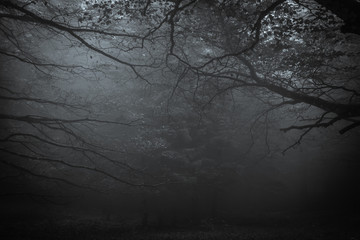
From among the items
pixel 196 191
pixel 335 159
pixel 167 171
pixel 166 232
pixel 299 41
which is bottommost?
pixel 166 232

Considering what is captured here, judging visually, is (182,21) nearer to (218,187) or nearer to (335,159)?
(218,187)

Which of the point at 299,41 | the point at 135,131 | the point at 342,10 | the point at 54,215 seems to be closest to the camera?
the point at 342,10

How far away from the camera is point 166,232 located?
11344mm

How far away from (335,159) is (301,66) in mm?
13836

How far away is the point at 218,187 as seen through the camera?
50.6 feet

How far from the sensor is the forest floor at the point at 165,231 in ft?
33.3

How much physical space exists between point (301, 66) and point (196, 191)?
9.93 m

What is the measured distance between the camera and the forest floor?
10164 mm

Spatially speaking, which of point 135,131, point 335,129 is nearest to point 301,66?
point 135,131

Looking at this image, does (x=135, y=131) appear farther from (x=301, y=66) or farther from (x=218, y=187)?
(x=301, y=66)

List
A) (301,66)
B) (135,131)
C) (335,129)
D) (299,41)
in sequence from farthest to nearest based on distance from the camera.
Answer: (335,129), (135,131), (299,41), (301,66)

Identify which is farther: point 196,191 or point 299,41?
point 196,191

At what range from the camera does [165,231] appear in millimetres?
11453

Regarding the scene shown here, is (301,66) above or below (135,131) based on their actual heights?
below
